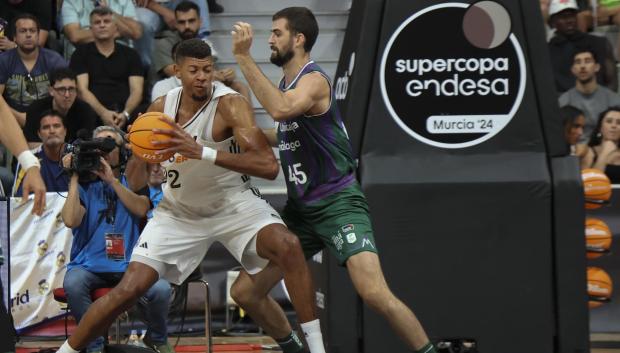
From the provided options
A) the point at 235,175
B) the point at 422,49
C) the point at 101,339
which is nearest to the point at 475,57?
the point at 422,49

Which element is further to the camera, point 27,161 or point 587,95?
point 587,95

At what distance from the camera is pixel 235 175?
733 centimetres

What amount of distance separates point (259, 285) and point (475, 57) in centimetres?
197

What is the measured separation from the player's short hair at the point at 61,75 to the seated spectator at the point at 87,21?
57.2 inches

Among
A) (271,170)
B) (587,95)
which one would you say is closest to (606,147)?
(587,95)

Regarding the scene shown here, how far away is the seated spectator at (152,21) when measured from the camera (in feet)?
42.5

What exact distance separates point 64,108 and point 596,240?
5.47 metres

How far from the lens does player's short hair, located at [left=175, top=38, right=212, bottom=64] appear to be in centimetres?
704

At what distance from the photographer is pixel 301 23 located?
23.4ft

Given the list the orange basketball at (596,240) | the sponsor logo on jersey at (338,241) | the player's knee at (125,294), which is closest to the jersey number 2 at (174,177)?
the player's knee at (125,294)

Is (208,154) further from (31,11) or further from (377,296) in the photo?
(31,11)

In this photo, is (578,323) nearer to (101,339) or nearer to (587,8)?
(101,339)

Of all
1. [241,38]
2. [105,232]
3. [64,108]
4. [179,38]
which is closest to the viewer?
[241,38]

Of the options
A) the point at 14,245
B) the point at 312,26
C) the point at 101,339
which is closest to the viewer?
the point at 312,26
